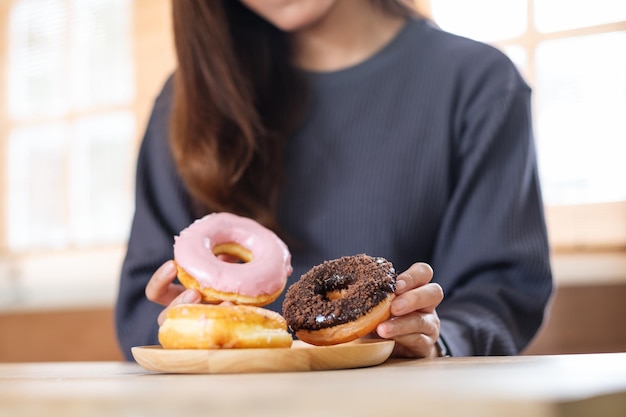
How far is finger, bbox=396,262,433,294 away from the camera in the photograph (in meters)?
0.71

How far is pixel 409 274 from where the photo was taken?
0.72 meters

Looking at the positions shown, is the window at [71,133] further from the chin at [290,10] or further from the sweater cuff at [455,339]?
the sweater cuff at [455,339]

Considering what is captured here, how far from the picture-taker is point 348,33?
1.36m

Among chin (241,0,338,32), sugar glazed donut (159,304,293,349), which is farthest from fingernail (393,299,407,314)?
chin (241,0,338,32)

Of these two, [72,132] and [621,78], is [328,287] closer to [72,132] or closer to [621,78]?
[621,78]

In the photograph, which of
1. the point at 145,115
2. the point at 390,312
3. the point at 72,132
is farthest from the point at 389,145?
the point at 72,132

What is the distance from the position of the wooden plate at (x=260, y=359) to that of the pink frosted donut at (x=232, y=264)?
104 millimetres

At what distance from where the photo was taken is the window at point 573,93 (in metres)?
1.82

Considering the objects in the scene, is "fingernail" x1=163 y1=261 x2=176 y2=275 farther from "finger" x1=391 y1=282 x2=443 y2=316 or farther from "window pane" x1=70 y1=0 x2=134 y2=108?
"window pane" x1=70 y1=0 x2=134 y2=108

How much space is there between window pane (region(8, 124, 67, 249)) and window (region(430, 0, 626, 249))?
1465 millimetres

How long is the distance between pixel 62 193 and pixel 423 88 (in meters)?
1.76

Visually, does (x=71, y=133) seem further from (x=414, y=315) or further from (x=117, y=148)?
(x=414, y=315)

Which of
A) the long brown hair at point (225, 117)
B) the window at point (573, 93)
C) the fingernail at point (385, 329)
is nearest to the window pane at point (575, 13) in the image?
the window at point (573, 93)

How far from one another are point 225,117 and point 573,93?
98 cm
